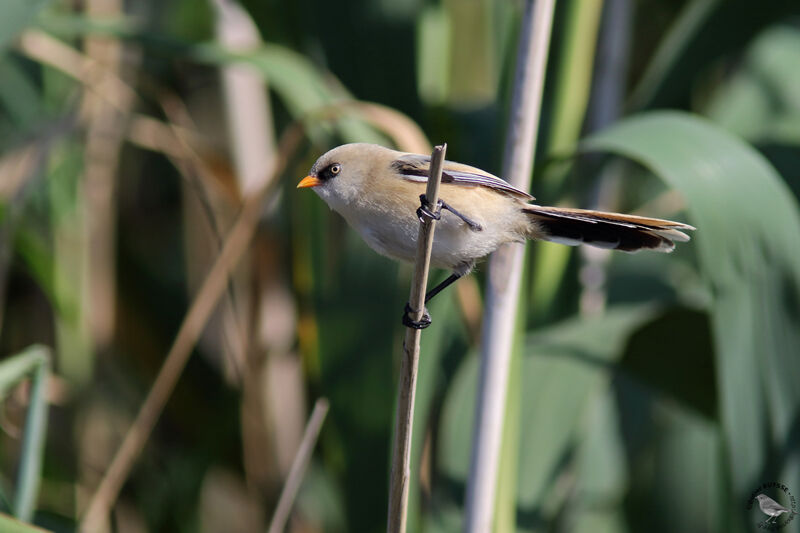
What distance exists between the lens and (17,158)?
2.40 metres

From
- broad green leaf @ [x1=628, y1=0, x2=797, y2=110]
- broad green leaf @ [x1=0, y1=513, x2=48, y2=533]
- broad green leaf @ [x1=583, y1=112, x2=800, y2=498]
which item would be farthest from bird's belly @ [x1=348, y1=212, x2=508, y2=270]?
broad green leaf @ [x1=628, y1=0, x2=797, y2=110]

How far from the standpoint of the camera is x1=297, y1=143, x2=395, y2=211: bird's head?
1.37 m

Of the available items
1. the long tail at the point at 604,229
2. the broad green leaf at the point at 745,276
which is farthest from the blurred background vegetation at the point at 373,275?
the long tail at the point at 604,229

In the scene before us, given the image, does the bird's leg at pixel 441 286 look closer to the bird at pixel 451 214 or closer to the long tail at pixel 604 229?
the bird at pixel 451 214

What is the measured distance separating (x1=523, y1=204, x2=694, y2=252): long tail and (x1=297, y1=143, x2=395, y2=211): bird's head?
272 mm

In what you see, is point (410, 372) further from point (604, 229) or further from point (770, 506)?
point (770, 506)

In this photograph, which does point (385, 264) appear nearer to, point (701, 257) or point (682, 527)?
point (701, 257)

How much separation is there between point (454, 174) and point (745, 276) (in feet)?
1.85

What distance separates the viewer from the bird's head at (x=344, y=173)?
→ 1.37m

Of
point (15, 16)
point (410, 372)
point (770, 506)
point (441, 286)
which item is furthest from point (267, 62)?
point (770, 506)

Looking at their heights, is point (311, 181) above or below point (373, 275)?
below

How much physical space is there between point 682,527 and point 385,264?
3.46 feet

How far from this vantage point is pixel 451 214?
132 cm

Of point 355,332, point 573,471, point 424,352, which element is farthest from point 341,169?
point 573,471
